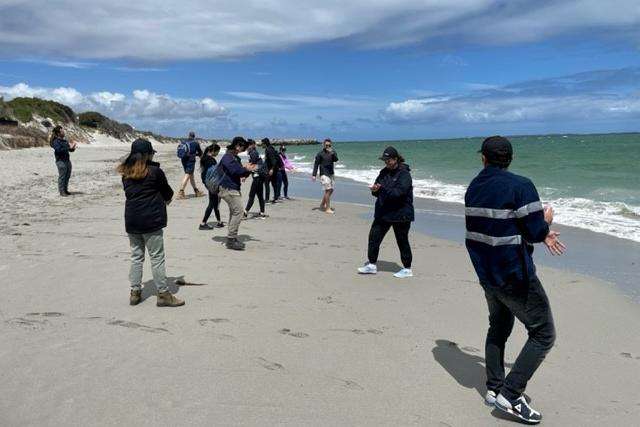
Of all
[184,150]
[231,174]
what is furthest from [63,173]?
[231,174]

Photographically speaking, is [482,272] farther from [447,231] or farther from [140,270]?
[447,231]

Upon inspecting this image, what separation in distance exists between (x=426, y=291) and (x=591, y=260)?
383cm

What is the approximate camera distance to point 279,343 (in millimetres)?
4973

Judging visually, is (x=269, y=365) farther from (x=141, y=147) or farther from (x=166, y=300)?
(x=141, y=147)

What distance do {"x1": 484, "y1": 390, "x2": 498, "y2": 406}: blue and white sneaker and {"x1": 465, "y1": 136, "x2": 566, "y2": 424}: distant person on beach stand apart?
0.06 feet

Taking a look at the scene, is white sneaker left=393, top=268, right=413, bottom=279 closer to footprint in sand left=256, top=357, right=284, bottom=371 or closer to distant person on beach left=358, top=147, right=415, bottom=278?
distant person on beach left=358, top=147, right=415, bottom=278

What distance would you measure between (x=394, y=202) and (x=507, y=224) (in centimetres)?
367

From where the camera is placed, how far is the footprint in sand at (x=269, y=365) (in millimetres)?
4432

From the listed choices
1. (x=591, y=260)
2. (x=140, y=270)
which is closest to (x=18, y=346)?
(x=140, y=270)

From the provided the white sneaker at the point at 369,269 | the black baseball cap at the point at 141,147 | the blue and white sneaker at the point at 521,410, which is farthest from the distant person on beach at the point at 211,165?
the blue and white sneaker at the point at 521,410

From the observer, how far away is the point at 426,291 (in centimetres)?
692

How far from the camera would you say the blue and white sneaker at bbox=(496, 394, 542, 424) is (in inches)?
146

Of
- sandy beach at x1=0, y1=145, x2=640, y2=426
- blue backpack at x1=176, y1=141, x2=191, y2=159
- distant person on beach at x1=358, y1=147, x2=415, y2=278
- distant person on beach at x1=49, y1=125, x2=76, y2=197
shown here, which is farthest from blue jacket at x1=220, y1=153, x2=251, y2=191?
distant person on beach at x1=49, y1=125, x2=76, y2=197

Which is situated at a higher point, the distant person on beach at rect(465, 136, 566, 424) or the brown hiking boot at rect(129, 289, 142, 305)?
the distant person on beach at rect(465, 136, 566, 424)
